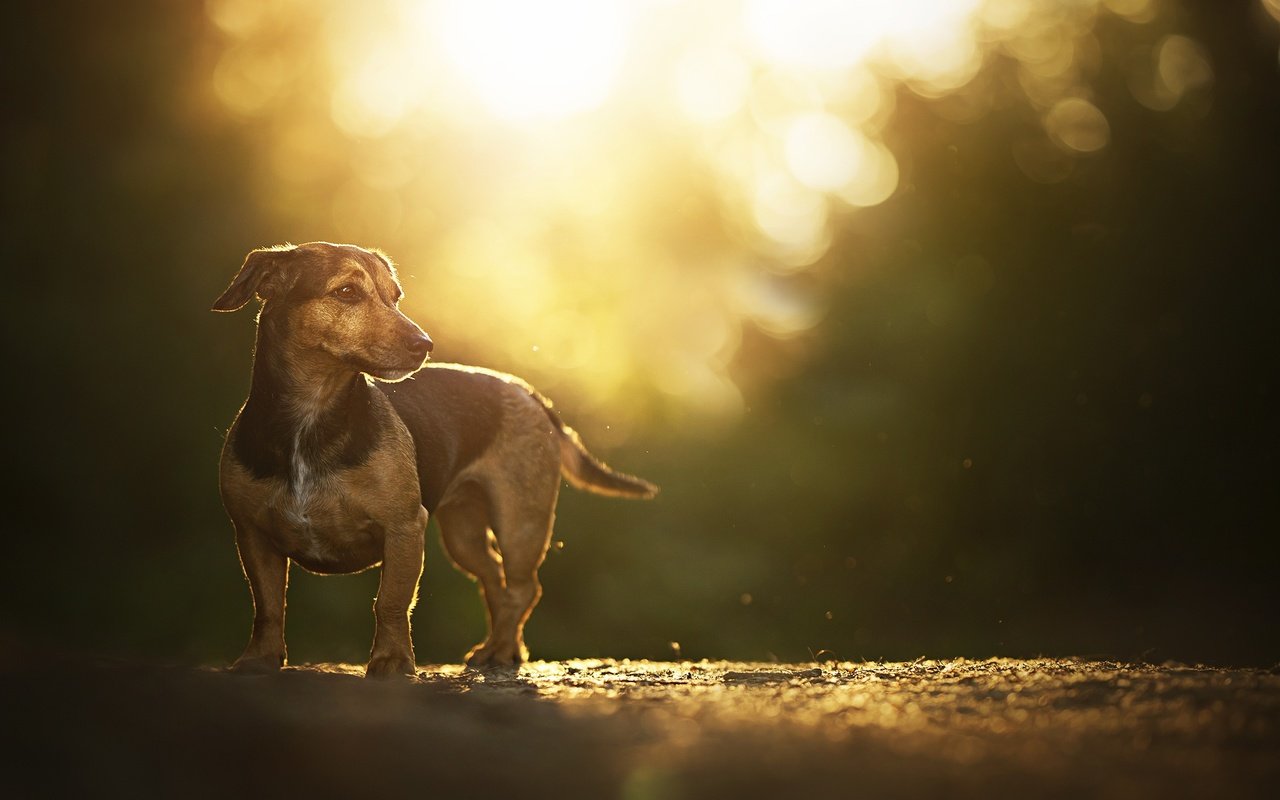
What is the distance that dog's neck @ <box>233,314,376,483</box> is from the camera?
668 centimetres

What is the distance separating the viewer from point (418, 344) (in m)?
6.71

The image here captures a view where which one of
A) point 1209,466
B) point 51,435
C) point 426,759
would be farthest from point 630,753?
point 1209,466

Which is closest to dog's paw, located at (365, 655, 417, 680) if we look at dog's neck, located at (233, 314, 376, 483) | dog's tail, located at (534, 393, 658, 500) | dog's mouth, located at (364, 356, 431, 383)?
dog's neck, located at (233, 314, 376, 483)

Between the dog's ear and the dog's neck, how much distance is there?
21 centimetres

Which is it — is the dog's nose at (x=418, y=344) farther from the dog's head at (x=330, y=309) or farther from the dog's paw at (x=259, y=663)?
the dog's paw at (x=259, y=663)

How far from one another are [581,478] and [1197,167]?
17828mm

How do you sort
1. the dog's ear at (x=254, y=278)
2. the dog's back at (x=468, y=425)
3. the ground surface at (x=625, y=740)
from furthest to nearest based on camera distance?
the dog's back at (x=468, y=425), the dog's ear at (x=254, y=278), the ground surface at (x=625, y=740)

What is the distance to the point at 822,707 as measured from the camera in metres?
4.92

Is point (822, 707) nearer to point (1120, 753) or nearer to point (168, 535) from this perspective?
point (1120, 753)

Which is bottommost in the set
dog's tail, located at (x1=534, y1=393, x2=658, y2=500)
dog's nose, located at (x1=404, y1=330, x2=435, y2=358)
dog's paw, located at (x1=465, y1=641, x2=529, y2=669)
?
dog's paw, located at (x1=465, y1=641, x2=529, y2=669)

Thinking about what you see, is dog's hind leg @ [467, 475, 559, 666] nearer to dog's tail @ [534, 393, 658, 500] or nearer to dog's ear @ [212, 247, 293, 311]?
dog's tail @ [534, 393, 658, 500]

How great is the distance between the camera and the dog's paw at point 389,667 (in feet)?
21.5

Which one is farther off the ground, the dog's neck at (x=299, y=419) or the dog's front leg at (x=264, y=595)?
the dog's neck at (x=299, y=419)

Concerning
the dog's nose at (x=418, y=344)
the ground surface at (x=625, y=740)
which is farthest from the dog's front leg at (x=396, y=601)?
the ground surface at (x=625, y=740)
